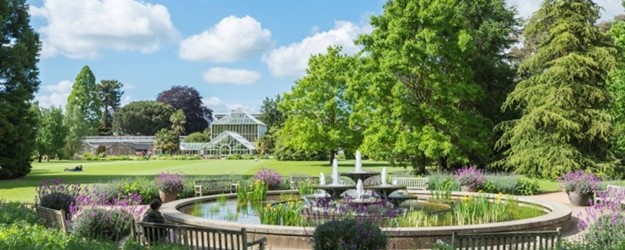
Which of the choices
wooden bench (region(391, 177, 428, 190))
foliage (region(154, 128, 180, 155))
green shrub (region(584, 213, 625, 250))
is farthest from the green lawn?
foliage (region(154, 128, 180, 155))

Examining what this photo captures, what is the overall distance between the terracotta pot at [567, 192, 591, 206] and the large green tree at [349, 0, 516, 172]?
9533mm

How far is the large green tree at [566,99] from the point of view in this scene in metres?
26.8

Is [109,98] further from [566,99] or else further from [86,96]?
[566,99]

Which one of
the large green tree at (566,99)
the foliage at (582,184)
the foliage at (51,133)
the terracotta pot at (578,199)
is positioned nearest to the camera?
the foliage at (582,184)

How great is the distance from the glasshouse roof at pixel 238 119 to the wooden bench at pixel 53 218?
88.7 m

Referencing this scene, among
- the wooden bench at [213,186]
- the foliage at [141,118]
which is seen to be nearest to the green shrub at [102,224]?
the wooden bench at [213,186]

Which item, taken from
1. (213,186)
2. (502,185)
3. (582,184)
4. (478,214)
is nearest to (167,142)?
(213,186)

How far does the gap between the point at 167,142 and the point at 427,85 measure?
240 ft

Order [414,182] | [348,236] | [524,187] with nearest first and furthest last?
[348,236] → [414,182] → [524,187]

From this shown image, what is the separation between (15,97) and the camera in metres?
34.4

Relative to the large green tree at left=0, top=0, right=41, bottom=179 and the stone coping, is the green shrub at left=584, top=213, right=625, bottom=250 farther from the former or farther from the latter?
the large green tree at left=0, top=0, right=41, bottom=179

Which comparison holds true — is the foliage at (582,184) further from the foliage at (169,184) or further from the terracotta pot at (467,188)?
the foliage at (169,184)

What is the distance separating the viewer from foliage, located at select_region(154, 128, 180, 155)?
95.7m

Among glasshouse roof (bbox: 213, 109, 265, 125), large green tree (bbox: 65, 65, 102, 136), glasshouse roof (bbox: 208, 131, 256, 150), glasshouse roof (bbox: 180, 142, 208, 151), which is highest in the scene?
large green tree (bbox: 65, 65, 102, 136)
